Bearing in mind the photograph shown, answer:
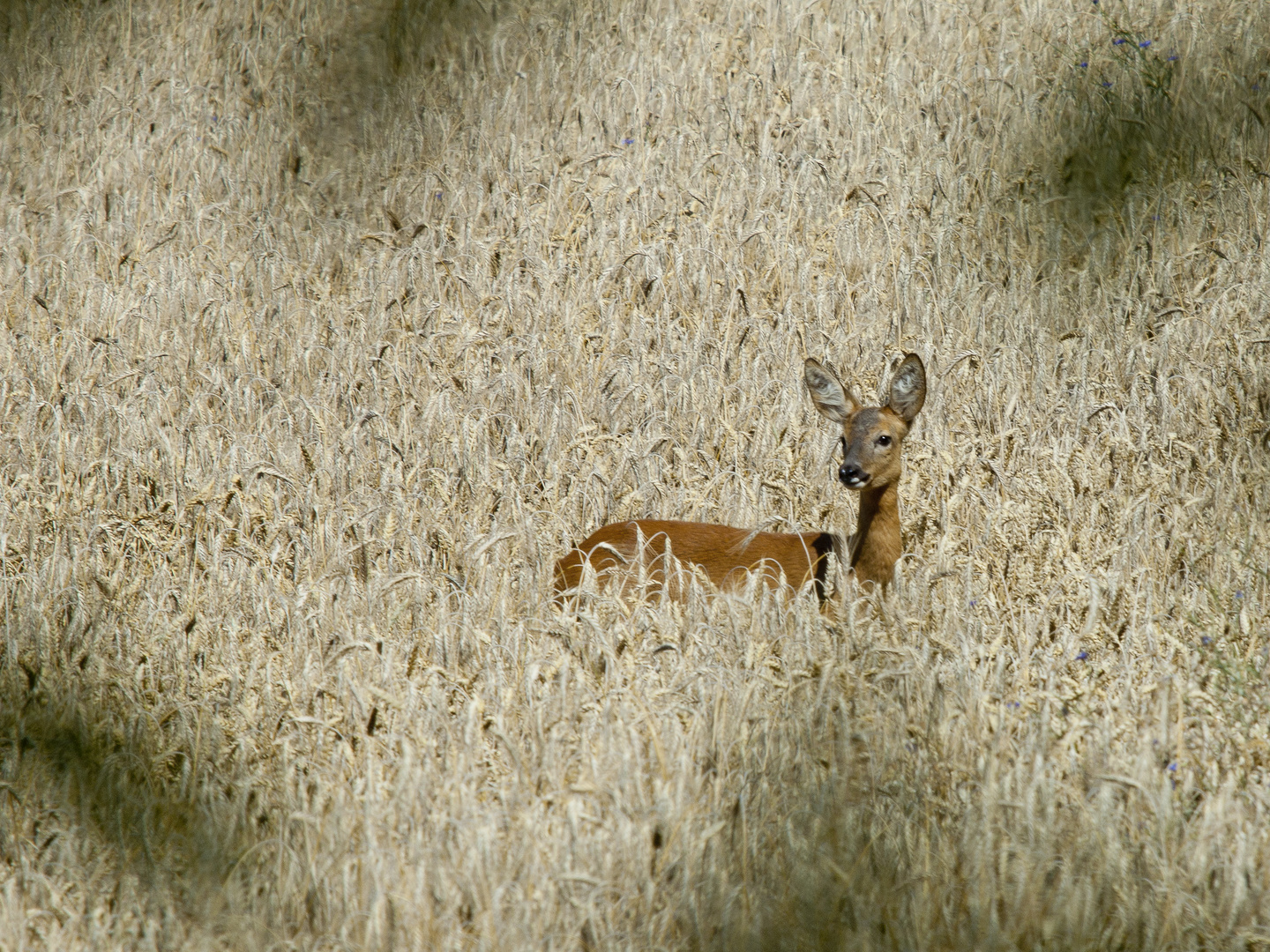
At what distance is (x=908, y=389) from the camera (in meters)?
5.82

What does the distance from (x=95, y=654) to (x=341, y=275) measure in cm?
469

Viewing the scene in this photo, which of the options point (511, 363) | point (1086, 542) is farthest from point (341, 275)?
point (1086, 542)

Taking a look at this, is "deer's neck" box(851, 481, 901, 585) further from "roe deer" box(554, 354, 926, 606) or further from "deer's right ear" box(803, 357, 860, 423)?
"deer's right ear" box(803, 357, 860, 423)

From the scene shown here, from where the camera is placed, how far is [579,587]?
474cm

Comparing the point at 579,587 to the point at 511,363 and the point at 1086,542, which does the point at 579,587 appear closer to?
the point at 1086,542

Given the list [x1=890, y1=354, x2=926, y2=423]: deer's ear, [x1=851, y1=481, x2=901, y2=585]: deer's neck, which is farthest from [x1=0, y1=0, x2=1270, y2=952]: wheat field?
[x1=890, y1=354, x2=926, y2=423]: deer's ear

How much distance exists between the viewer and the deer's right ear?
5887 millimetres

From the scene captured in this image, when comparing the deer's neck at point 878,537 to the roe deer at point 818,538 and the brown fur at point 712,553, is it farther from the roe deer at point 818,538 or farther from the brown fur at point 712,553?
the brown fur at point 712,553

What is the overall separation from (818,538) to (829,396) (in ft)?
2.21

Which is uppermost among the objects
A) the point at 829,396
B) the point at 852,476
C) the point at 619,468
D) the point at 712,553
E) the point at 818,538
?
the point at 829,396

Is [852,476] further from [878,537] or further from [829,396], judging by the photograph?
[829,396]

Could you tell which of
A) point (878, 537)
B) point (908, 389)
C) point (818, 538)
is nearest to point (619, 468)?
point (818, 538)

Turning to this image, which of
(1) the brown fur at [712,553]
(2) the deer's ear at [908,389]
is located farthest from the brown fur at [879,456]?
(1) the brown fur at [712,553]

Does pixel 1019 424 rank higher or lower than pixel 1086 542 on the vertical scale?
higher
